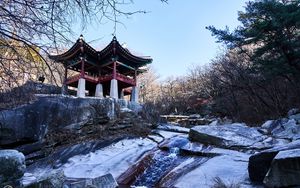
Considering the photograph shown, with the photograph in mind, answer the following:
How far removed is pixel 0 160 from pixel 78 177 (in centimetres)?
282

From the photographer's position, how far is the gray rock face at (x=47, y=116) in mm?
10945

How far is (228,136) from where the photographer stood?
9.51 metres

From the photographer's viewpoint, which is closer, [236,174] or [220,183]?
[220,183]

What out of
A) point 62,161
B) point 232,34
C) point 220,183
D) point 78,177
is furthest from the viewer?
point 232,34

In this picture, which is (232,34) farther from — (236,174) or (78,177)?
(78,177)

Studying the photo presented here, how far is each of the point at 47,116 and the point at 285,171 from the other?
939cm

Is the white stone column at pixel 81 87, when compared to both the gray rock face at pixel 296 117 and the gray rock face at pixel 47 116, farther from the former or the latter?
the gray rock face at pixel 296 117

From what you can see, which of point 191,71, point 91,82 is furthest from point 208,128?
point 191,71

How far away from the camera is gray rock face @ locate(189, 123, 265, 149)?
29.7 ft

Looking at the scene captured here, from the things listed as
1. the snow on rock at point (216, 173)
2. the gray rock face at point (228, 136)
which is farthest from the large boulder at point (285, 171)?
the gray rock face at point (228, 136)

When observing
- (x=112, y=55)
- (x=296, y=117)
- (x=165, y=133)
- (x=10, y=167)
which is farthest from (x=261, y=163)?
(x=112, y=55)

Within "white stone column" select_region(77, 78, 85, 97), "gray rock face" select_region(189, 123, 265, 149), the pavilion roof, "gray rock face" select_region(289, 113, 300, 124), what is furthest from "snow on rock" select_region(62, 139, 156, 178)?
"white stone column" select_region(77, 78, 85, 97)

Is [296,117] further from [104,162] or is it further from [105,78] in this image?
[105,78]

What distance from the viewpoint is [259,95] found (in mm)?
13836
